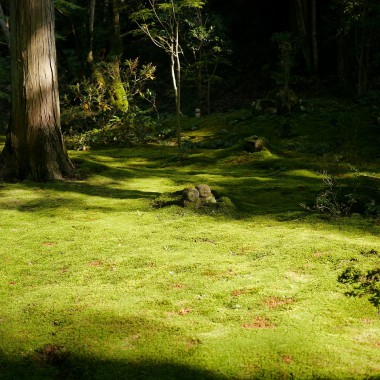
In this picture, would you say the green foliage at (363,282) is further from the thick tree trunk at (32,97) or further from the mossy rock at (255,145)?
the mossy rock at (255,145)

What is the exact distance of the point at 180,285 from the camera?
155 inches

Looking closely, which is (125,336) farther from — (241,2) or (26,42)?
(241,2)

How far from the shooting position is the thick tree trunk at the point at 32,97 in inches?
311

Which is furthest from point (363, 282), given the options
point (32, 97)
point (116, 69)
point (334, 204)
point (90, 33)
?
point (90, 33)

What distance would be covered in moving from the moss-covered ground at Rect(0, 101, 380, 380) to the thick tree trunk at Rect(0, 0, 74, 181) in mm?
457

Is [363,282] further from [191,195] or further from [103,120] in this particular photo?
[103,120]

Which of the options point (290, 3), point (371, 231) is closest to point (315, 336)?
point (371, 231)

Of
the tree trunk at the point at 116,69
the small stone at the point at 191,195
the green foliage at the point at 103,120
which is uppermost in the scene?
the tree trunk at the point at 116,69

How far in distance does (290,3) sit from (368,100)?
7522 millimetres

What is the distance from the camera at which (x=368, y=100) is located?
15195 millimetres

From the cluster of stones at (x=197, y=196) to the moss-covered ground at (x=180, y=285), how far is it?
165mm

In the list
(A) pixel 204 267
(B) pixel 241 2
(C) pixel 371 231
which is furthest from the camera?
(B) pixel 241 2

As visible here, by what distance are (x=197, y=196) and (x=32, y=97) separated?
3.55m

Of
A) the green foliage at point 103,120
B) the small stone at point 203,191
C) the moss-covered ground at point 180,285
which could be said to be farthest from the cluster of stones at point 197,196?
the green foliage at point 103,120
